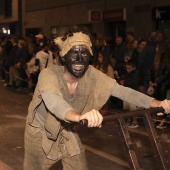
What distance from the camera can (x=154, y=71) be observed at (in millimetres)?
9016

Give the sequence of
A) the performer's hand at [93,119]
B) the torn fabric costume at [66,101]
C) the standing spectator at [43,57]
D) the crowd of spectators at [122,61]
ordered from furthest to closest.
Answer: the standing spectator at [43,57], the crowd of spectators at [122,61], the torn fabric costume at [66,101], the performer's hand at [93,119]

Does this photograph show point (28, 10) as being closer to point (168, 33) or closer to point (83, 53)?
point (168, 33)

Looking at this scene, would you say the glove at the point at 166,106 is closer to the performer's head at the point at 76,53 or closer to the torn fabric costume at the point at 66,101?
the torn fabric costume at the point at 66,101

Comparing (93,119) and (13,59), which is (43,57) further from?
(93,119)

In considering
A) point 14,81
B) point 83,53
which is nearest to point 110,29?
point 14,81

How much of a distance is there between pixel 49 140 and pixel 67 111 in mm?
598

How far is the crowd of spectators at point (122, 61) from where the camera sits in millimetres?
8898

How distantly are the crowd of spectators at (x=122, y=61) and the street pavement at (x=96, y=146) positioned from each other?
951mm

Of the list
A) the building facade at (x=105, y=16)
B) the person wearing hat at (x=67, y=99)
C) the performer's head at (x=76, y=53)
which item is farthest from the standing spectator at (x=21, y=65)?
the performer's head at (x=76, y=53)

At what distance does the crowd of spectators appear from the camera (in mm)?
8898

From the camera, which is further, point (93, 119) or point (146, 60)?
point (146, 60)

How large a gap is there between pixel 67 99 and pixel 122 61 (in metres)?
7.28

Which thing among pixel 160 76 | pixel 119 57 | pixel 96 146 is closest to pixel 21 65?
pixel 119 57

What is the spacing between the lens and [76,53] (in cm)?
346
